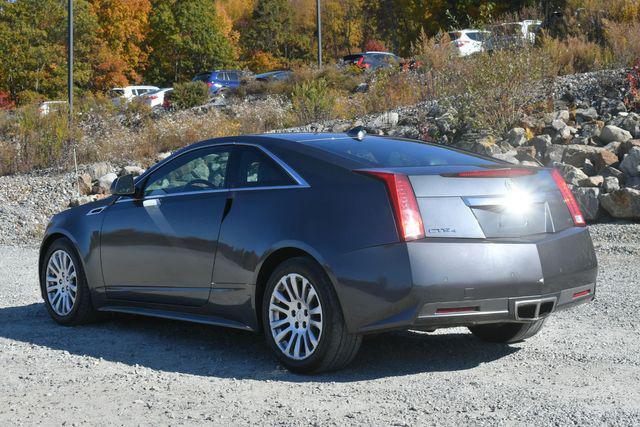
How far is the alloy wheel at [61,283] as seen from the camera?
819 cm

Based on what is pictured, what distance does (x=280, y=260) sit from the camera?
6520 mm

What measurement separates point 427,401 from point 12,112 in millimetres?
20539

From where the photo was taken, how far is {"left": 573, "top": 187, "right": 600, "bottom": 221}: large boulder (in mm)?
13375

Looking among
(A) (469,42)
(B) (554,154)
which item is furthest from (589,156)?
(A) (469,42)

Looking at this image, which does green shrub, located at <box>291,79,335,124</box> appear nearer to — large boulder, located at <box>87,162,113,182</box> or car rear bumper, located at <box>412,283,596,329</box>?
large boulder, located at <box>87,162,113,182</box>

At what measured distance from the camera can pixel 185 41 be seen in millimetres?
64625

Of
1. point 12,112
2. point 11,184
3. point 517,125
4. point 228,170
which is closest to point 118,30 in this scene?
point 12,112

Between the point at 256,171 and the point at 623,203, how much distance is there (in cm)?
758

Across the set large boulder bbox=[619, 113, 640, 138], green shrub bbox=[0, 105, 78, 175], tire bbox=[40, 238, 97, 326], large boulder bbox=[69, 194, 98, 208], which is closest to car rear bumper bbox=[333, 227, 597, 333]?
tire bbox=[40, 238, 97, 326]

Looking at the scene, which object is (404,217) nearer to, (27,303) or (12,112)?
(27,303)

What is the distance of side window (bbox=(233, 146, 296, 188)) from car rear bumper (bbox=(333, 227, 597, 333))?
944mm

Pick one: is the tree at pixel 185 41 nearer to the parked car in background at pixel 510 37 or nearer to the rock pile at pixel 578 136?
the parked car in background at pixel 510 37

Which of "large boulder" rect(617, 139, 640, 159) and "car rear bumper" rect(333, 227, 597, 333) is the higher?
"car rear bumper" rect(333, 227, 597, 333)

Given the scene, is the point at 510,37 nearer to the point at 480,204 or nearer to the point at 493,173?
the point at 493,173
